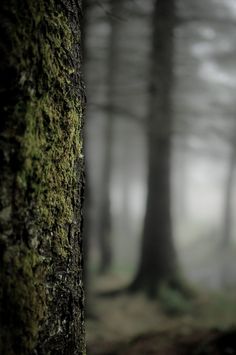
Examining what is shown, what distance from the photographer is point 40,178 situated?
4.72 feet

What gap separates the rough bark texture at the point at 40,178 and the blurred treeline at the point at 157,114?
1810 mm

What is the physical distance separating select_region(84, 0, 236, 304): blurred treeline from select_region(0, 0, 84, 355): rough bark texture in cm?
181

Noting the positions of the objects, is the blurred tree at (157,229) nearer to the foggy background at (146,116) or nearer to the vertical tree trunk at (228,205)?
the foggy background at (146,116)

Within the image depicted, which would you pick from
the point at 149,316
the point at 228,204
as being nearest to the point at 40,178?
the point at 149,316

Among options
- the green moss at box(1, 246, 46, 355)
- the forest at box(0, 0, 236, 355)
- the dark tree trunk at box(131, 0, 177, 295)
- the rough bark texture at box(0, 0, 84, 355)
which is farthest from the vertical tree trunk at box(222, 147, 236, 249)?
the green moss at box(1, 246, 46, 355)

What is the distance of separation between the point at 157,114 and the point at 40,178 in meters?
7.77

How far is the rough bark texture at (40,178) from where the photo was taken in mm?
1308

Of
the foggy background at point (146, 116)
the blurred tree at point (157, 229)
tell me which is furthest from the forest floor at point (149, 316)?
the foggy background at point (146, 116)

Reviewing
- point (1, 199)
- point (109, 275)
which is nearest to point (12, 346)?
point (1, 199)

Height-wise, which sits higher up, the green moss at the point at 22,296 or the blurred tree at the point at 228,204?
the green moss at the point at 22,296

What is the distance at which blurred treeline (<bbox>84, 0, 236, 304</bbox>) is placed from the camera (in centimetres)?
828

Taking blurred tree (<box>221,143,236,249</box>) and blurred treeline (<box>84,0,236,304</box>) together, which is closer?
blurred treeline (<box>84,0,236,304</box>)

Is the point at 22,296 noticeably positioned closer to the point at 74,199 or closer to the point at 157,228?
the point at 74,199

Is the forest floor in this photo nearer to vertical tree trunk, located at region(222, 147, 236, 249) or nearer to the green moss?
the green moss
